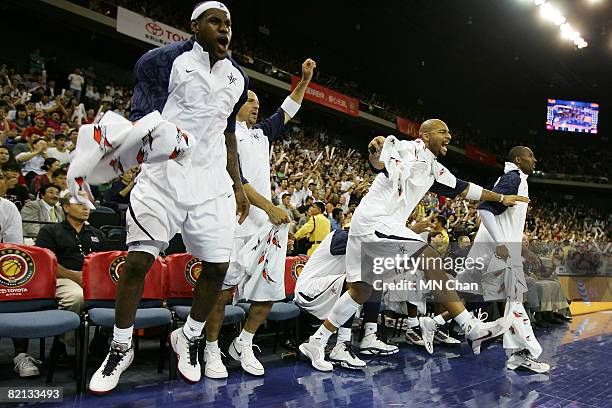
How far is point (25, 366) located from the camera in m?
3.29

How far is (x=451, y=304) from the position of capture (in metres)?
4.00

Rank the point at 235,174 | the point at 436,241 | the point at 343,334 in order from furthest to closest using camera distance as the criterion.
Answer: the point at 436,241, the point at 343,334, the point at 235,174

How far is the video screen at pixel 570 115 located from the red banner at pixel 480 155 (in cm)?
341

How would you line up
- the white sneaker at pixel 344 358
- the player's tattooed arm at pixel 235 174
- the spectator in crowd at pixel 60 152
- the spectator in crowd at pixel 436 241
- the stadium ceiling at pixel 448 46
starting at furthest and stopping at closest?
the stadium ceiling at pixel 448 46
the spectator in crowd at pixel 60 152
the spectator in crowd at pixel 436 241
the white sneaker at pixel 344 358
the player's tattooed arm at pixel 235 174

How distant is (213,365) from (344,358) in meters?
1.14

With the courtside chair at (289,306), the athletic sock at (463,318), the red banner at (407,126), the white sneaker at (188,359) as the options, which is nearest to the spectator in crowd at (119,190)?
the courtside chair at (289,306)

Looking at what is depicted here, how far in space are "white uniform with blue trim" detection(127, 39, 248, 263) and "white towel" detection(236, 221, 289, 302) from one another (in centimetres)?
92

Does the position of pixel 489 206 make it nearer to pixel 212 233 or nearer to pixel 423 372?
pixel 423 372

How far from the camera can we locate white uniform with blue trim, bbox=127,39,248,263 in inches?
101

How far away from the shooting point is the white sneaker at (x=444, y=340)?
215 inches

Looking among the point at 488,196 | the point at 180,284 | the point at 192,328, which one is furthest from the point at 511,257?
the point at 192,328

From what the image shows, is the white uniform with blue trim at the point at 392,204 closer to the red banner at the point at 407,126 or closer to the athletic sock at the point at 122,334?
the athletic sock at the point at 122,334

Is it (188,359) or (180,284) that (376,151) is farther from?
(188,359)

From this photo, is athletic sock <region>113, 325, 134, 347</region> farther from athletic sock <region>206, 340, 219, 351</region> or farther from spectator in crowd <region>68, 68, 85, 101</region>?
spectator in crowd <region>68, 68, 85, 101</region>
